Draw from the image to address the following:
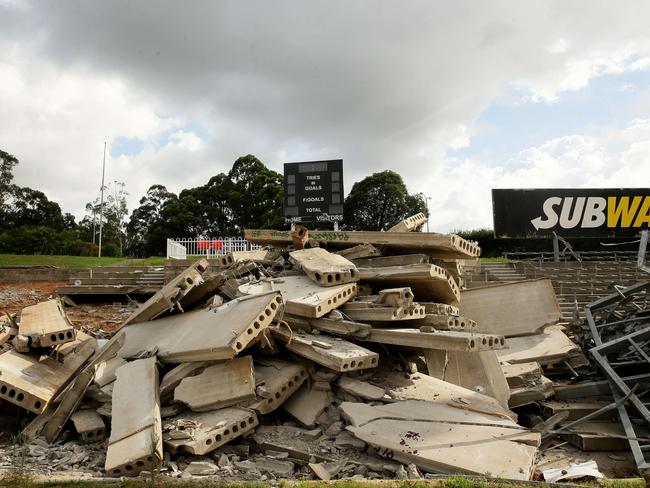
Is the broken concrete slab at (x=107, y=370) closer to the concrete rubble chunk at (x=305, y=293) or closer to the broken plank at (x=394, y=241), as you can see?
the concrete rubble chunk at (x=305, y=293)

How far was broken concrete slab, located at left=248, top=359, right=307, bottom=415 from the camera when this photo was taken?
4199 millimetres

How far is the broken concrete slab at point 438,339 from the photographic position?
442 cm

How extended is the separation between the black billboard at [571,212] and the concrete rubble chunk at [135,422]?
1867 centimetres

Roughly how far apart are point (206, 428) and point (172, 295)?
1.87 m

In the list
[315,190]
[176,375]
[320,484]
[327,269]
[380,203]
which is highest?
[380,203]

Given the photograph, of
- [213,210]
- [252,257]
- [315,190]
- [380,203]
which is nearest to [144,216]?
[213,210]

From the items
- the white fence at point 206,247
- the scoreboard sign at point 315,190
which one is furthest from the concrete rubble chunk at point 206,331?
the white fence at point 206,247

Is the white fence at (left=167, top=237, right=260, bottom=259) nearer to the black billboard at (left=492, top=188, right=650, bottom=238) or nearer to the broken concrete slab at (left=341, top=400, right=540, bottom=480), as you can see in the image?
the black billboard at (left=492, top=188, right=650, bottom=238)

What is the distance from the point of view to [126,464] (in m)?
3.34

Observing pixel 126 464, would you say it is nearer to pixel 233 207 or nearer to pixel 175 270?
pixel 175 270

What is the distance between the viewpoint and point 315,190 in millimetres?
17016

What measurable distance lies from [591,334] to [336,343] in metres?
4.29

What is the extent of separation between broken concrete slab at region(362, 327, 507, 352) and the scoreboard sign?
39.8 feet

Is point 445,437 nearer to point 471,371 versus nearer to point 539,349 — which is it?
point 471,371
